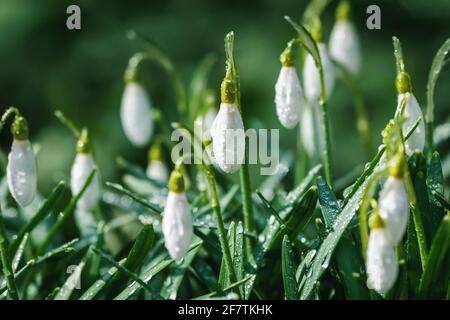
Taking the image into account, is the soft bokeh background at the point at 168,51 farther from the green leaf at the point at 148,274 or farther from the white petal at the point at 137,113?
the green leaf at the point at 148,274

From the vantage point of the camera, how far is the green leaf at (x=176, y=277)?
1.49 metres

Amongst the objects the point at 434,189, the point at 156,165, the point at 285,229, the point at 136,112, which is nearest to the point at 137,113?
the point at 136,112

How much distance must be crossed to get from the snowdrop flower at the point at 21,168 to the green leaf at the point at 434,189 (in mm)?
655

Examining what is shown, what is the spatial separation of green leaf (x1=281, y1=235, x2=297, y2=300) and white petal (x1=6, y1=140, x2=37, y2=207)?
44 centimetres

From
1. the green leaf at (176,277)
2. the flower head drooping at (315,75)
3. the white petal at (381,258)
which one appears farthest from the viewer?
the flower head drooping at (315,75)

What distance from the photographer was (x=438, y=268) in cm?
128

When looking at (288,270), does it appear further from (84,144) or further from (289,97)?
(84,144)

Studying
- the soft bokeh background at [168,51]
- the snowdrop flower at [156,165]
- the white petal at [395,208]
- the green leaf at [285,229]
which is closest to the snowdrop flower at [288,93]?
the green leaf at [285,229]

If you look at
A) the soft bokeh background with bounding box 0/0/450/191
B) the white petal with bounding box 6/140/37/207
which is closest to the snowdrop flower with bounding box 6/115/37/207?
the white petal with bounding box 6/140/37/207

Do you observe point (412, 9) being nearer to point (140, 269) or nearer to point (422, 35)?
point (422, 35)

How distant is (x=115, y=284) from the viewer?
4.88 feet

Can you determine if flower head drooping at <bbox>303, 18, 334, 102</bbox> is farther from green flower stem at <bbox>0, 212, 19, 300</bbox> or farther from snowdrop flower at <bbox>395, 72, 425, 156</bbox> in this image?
green flower stem at <bbox>0, 212, 19, 300</bbox>

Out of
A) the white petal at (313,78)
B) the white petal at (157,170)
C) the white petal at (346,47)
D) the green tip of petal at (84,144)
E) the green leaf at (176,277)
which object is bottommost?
the green leaf at (176,277)

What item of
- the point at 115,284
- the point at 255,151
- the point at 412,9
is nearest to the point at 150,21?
the point at 412,9
